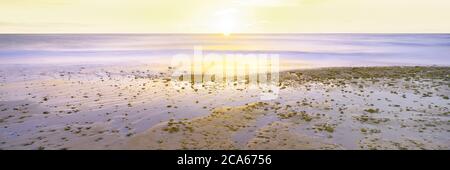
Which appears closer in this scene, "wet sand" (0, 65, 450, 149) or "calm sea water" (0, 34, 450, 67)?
"wet sand" (0, 65, 450, 149)

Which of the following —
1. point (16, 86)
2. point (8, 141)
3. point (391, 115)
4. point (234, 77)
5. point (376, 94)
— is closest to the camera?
point (8, 141)

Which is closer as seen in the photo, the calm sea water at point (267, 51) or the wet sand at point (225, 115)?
the wet sand at point (225, 115)

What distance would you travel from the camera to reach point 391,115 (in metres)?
11.6

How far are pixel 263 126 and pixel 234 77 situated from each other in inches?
409

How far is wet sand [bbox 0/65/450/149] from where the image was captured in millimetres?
9172

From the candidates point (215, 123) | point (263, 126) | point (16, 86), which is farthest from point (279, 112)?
point (16, 86)

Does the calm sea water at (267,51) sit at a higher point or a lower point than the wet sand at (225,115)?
higher

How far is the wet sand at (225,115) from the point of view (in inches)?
361

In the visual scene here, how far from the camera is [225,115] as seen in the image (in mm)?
11750

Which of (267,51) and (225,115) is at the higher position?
(267,51)

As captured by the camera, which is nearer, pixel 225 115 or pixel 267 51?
pixel 225 115

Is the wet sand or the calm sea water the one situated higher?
the calm sea water
